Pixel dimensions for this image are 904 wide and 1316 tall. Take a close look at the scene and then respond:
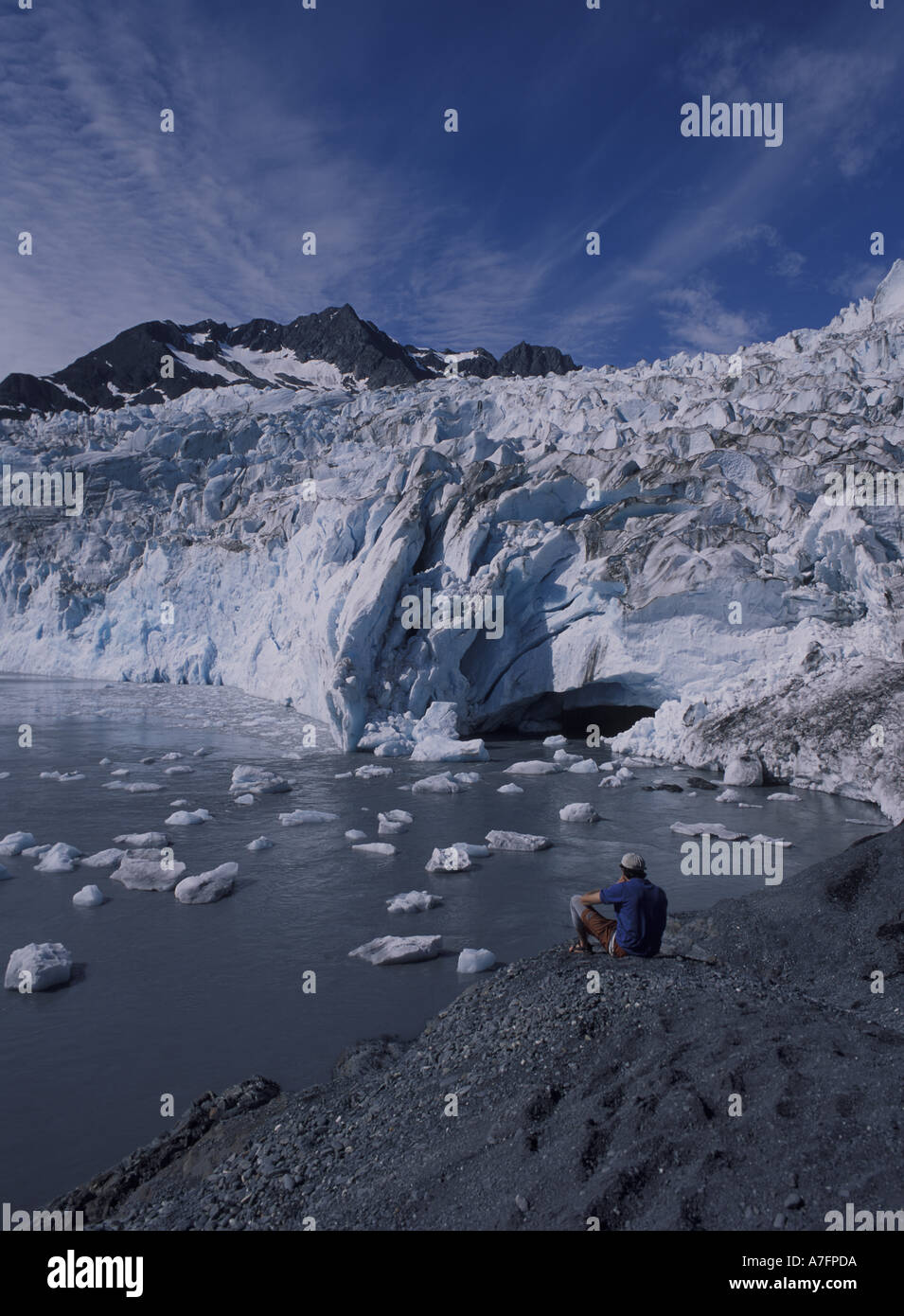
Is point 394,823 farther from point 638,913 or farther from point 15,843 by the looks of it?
point 638,913

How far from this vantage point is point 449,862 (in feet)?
28.5

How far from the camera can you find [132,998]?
580 cm

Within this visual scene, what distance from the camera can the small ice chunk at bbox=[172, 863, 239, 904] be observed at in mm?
7777

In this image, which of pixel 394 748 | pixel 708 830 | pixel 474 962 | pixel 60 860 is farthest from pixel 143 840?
pixel 708 830

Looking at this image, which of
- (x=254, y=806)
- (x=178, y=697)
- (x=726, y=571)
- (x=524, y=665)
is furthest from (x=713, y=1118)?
(x=178, y=697)

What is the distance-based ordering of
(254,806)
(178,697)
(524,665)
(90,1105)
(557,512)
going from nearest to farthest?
(90,1105)
(254,806)
(524,665)
(557,512)
(178,697)

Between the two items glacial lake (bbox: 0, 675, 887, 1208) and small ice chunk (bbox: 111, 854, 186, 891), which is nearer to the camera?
glacial lake (bbox: 0, 675, 887, 1208)

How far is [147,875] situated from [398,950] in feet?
11.0

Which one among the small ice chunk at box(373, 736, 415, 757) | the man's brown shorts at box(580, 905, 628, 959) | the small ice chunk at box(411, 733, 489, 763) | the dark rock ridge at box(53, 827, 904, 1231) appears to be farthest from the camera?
the small ice chunk at box(373, 736, 415, 757)

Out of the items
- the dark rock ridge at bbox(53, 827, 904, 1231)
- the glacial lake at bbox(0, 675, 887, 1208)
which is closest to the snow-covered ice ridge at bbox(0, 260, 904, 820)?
the glacial lake at bbox(0, 675, 887, 1208)

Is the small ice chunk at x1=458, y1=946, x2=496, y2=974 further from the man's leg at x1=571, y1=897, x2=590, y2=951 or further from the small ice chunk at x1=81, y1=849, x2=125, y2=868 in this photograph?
the small ice chunk at x1=81, y1=849, x2=125, y2=868

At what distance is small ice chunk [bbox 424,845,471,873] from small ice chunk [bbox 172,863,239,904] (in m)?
2.19
